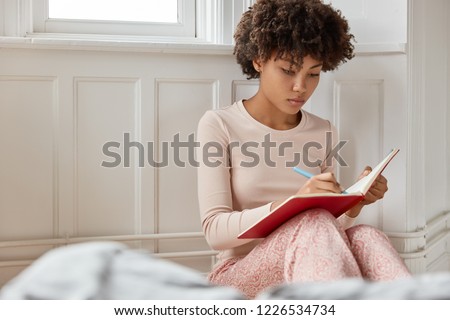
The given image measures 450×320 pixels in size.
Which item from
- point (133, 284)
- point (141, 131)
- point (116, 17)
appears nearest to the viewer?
point (133, 284)

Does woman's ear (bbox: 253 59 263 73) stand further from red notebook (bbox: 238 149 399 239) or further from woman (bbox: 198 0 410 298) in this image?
red notebook (bbox: 238 149 399 239)

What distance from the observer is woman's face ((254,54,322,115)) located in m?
1.94

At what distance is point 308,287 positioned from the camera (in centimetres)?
89

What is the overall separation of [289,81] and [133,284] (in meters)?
1.19

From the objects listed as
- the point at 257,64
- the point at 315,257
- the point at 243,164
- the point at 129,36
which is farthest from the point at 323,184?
the point at 129,36

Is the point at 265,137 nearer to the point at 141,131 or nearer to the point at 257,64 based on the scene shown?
the point at 257,64

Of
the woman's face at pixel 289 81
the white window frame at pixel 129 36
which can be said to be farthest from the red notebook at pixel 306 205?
the white window frame at pixel 129 36

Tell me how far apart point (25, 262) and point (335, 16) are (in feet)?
3.87

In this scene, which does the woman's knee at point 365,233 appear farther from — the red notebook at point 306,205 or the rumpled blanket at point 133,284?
the rumpled blanket at point 133,284

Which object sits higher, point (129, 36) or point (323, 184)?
point (129, 36)

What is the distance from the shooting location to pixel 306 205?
1.57 metres

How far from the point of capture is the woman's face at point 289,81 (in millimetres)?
1939

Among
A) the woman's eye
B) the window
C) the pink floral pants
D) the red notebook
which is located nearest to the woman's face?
the woman's eye
